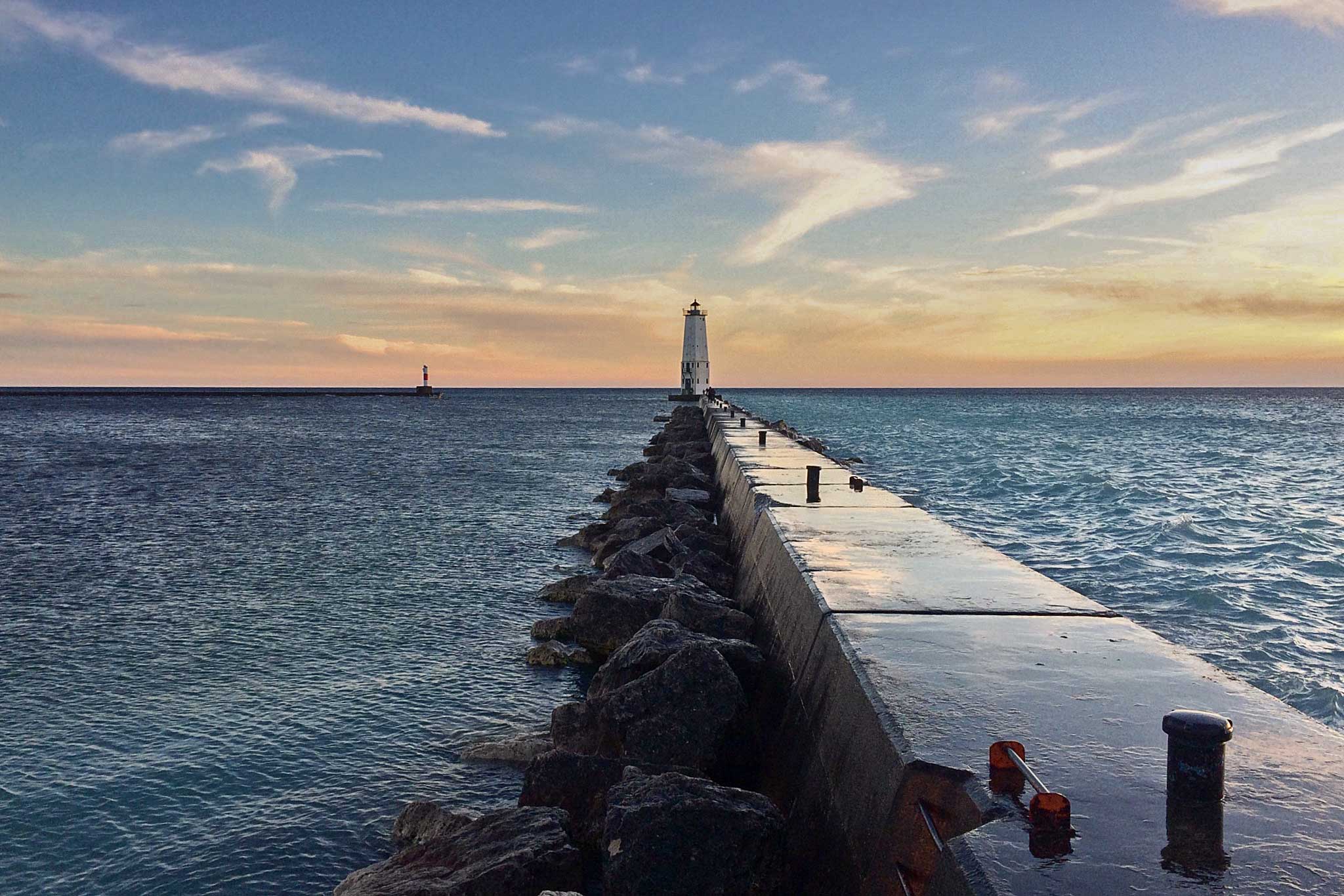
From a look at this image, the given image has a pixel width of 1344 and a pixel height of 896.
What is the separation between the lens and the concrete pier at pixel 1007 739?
3.02 metres

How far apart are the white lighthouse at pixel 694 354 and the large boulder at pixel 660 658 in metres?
71.5

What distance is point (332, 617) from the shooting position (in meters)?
11.2

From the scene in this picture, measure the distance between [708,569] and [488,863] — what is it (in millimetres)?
6262

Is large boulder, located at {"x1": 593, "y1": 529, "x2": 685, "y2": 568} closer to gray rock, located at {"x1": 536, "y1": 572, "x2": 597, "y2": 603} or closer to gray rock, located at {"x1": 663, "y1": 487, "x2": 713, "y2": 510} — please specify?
gray rock, located at {"x1": 536, "y1": 572, "x2": 597, "y2": 603}

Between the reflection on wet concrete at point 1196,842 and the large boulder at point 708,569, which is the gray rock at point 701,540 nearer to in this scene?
the large boulder at point 708,569

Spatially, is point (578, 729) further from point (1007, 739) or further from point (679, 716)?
point (1007, 739)

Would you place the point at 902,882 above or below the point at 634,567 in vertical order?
above

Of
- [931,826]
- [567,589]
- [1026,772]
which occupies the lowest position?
[567,589]

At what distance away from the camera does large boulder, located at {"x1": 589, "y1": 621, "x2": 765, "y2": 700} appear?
20.9 feet

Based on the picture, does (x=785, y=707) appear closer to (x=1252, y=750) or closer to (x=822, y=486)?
(x=1252, y=750)

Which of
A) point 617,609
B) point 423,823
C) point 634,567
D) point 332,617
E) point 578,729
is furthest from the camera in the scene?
point 332,617

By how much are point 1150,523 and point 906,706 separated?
15.9 metres

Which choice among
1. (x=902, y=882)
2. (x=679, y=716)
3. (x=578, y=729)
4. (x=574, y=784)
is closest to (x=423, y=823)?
(x=574, y=784)

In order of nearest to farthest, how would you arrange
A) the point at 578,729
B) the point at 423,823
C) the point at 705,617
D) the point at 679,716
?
the point at 423,823 → the point at 679,716 → the point at 578,729 → the point at 705,617
